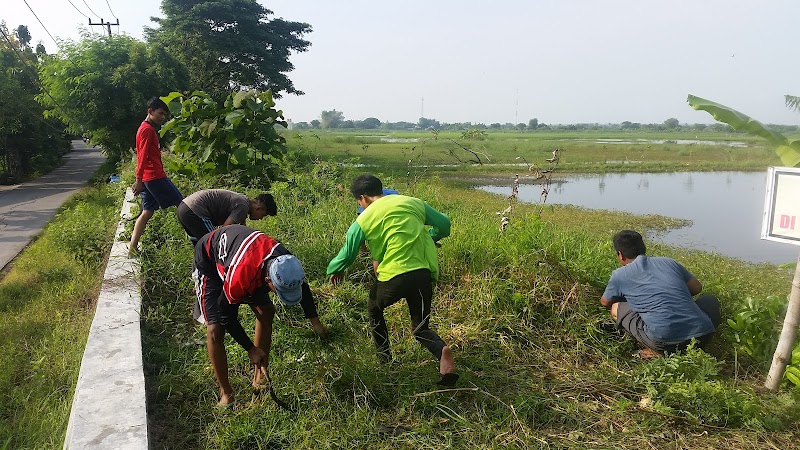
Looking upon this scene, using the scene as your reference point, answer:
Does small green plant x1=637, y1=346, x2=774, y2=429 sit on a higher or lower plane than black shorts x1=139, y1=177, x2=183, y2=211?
Answer: lower

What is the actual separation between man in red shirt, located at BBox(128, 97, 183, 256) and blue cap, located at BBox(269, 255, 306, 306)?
9.49ft

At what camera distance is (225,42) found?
72.0ft

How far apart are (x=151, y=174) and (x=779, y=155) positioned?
5.02 meters

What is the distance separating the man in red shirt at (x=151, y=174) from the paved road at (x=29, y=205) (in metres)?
3.66

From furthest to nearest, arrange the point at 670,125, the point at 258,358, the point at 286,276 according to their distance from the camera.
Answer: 1. the point at 670,125
2. the point at 258,358
3. the point at 286,276

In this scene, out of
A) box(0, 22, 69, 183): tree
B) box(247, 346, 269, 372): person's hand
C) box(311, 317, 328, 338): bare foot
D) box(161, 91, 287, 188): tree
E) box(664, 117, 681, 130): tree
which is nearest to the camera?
box(247, 346, 269, 372): person's hand

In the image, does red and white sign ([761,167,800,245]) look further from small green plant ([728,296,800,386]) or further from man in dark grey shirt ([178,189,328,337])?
man in dark grey shirt ([178,189,328,337])

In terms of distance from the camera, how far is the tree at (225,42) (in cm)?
2122

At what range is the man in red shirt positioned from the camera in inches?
195

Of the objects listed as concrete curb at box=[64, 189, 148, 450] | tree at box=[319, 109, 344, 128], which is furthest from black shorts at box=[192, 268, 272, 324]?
tree at box=[319, 109, 344, 128]

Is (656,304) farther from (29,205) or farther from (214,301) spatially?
(29,205)

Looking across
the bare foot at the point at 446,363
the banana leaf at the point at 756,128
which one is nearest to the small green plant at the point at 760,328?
the banana leaf at the point at 756,128

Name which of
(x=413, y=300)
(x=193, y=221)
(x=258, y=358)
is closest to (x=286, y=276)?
(x=258, y=358)

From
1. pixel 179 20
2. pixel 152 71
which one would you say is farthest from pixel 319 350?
pixel 179 20
